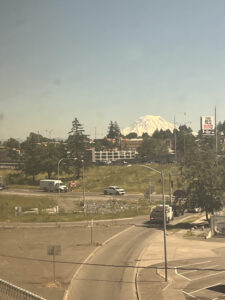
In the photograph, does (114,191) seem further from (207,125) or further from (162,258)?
(162,258)

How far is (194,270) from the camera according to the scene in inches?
1145

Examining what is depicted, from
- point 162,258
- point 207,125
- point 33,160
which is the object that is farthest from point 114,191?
point 162,258

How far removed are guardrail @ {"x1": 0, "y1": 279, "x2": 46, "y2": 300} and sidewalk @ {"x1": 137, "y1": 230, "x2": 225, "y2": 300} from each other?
8.81 meters


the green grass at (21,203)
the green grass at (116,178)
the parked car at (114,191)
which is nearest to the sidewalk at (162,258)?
the green grass at (21,203)

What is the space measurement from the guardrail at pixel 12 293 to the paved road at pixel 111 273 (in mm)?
6543

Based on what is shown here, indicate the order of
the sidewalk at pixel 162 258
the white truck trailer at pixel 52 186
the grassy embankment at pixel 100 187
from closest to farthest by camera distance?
the sidewalk at pixel 162 258
the grassy embankment at pixel 100 187
the white truck trailer at pixel 52 186

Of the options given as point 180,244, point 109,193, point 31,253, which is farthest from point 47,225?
point 109,193

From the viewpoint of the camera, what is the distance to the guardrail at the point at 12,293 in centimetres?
1522

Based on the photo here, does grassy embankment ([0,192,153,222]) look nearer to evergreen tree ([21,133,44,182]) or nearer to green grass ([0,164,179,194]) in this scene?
green grass ([0,164,179,194])

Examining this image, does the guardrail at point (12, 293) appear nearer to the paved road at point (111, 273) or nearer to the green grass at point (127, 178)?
the paved road at point (111, 273)

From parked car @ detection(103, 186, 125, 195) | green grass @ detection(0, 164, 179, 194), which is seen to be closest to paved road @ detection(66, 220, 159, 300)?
parked car @ detection(103, 186, 125, 195)

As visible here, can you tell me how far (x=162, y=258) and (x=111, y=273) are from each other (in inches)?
244

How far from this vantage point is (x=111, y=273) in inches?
1133

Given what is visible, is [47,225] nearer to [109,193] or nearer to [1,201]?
[1,201]
